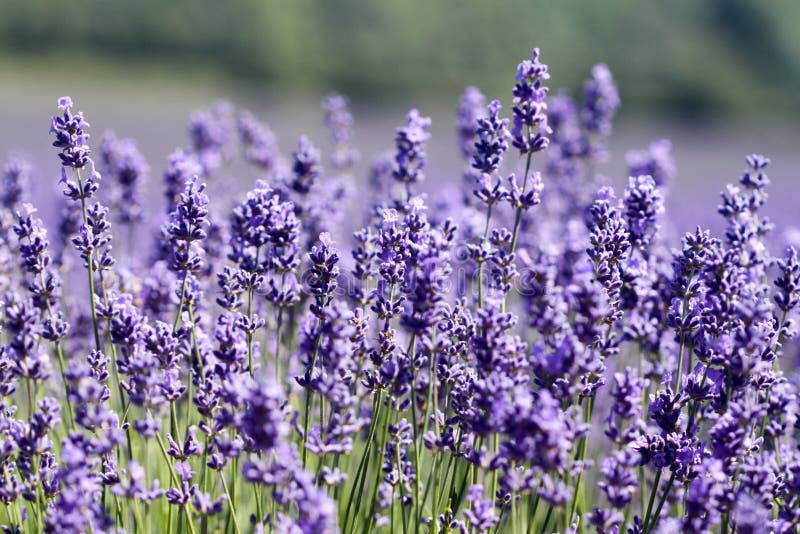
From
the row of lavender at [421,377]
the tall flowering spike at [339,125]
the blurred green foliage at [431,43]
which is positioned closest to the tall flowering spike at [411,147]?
the row of lavender at [421,377]

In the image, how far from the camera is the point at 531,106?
2.82m

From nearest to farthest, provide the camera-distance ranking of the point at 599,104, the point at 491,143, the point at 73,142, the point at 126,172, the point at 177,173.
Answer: the point at 73,142
the point at 491,143
the point at 177,173
the point at 126,172
the point at 599,104

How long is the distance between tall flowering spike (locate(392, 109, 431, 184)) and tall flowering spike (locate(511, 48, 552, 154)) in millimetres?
587

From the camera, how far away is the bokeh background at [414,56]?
23938mm

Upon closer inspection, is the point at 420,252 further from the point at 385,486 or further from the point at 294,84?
the point at 294,84

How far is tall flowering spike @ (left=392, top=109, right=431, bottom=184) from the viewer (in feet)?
11.2

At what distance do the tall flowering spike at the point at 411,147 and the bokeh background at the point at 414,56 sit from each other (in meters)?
18.7

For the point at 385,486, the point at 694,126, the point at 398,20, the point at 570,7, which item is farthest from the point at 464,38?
the point at 385,486

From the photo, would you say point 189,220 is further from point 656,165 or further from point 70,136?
point 656,165

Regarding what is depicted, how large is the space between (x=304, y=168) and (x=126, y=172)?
1006 mm

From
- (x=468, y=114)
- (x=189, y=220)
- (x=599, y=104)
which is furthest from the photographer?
(x=599, y=104)

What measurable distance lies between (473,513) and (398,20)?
2669 centimetres

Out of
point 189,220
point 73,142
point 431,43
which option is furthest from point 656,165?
point 431,43

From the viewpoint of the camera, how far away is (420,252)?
2.45 metres
